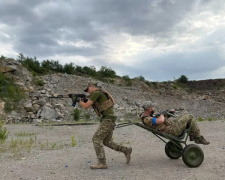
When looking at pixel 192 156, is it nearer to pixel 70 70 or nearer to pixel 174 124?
pixel 174 124

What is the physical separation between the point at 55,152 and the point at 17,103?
1425 centimetres

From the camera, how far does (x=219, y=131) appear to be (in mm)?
11734

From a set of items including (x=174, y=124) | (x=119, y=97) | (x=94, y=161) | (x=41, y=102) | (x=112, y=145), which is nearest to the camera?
(x=174, y=124)

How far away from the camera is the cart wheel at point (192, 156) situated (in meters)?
6.04

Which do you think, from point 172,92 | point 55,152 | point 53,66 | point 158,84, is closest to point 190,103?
point 172,92

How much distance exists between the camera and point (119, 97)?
26.5 m

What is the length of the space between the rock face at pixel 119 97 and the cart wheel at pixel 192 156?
13212mm

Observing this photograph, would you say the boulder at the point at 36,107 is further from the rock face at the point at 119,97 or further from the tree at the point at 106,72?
the tree at the point at 106,72

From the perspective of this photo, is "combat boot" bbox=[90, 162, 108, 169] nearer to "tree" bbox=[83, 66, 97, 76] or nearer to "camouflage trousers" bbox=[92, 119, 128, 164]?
"camouflage trousers" bbox=[92, 119, 128, 164]

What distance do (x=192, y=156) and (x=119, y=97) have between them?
805 inches

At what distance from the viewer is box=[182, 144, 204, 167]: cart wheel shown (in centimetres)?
604

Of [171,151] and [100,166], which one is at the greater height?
[171,151]

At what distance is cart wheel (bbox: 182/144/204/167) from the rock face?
1321cm

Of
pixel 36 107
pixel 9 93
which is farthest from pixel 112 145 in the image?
pixel 9 93
